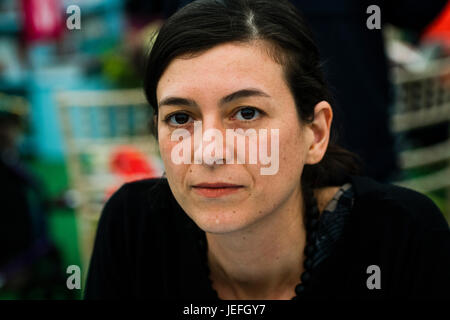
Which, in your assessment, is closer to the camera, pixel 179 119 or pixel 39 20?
pixel 179 119

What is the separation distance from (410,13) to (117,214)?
4.47 ft

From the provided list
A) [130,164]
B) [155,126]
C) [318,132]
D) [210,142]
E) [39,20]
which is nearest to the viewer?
[210,142]

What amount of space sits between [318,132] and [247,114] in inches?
10.9

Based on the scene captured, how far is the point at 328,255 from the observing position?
1471 mm

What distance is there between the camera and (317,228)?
4.98 ft

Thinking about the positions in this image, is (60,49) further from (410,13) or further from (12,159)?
(410,13)

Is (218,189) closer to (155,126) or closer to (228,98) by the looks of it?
(228,98)

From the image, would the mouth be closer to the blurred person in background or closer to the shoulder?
the shoulder

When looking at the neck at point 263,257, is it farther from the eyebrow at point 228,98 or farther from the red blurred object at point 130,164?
the red blurred object at point 130,164

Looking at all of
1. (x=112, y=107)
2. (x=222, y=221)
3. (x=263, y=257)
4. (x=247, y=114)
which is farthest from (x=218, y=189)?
(x=112, y=107)

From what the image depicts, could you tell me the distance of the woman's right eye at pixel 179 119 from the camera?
1250mm

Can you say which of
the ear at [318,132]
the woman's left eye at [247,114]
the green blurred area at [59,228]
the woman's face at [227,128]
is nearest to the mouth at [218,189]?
the woman's face at [227,128]

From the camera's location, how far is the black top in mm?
1418

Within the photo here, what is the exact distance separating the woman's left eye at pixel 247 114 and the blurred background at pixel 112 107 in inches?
20.1
